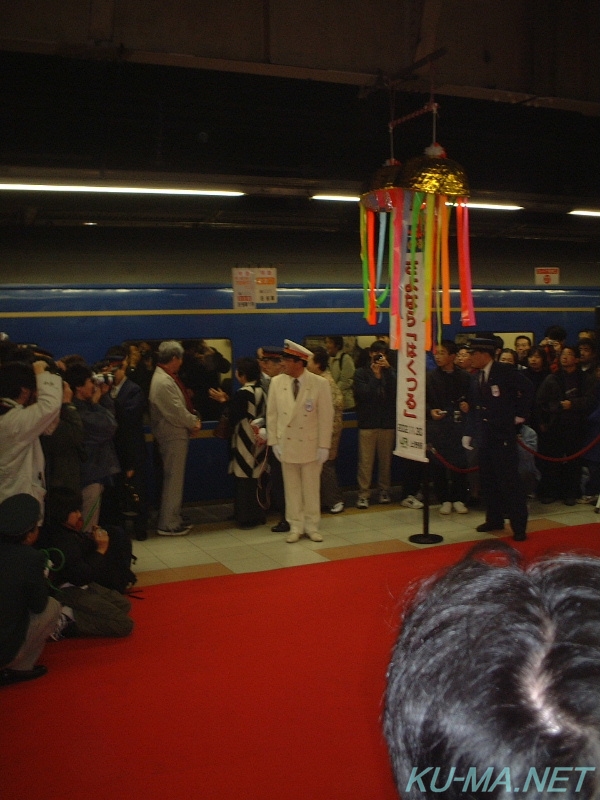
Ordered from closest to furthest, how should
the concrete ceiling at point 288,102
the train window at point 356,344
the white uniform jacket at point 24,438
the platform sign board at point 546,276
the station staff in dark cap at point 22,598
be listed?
the station staff in dark cap at point 22,598 → the white uniform jacket at point 24,438 → the concrete ceiling at point 288,102 → the train window at point 356,344 → the platform sign board at point 546,276

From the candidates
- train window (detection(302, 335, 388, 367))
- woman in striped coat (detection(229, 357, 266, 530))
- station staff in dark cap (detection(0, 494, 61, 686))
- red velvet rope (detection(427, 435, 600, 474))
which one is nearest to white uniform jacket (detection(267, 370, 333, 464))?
woman in striped coat (detection(229, 357, 266, 530))

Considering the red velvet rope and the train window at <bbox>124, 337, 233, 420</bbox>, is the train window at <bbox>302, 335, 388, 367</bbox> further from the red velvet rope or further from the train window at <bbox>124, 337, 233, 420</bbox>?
the red velvet rope

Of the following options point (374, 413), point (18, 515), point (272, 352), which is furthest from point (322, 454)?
point (18, 515)

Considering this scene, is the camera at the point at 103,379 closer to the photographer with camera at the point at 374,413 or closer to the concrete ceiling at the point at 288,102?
the concrete ceiling at the point at 288,102

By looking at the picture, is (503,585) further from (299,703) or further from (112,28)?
(112,28)

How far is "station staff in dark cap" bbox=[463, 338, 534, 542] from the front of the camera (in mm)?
7566

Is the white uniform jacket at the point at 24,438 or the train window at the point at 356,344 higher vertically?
the train window at the point at 356,344

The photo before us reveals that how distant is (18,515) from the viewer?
4625 millimetres

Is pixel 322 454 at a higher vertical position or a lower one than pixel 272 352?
lower

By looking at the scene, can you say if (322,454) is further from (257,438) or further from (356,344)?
(356,344)

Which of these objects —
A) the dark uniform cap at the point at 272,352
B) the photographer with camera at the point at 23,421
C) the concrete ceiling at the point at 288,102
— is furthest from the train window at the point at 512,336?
the photographer with camera at the point at 23,421

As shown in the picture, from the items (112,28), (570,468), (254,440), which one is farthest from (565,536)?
(112,28)

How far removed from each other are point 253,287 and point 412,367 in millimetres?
2861

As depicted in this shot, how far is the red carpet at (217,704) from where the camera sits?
356 cm
